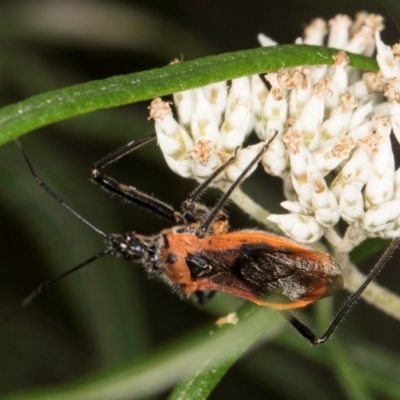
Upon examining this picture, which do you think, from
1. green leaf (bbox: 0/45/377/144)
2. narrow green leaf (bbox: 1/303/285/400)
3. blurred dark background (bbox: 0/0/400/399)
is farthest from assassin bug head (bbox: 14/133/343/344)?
blurred dark background (bbox: 0/0/400/399)

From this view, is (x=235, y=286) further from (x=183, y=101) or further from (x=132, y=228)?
(x=132, y=228)

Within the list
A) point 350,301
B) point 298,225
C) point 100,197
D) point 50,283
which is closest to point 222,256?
point 298,225

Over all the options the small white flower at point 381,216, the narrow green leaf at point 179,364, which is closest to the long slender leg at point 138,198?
the narrow green leaf at point 179,364

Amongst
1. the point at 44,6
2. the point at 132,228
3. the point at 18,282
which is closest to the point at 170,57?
the point at 44,6

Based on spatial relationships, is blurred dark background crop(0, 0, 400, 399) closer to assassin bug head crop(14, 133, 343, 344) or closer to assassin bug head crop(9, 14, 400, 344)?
assassin bug head crop(14, 133, 343, 344)

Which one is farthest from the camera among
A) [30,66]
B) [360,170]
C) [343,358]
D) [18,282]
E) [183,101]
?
[18,282]

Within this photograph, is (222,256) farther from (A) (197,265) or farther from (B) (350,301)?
(B) (350,301)

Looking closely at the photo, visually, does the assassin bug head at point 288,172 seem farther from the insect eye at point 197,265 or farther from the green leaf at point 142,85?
the green leaf at point 142,85
